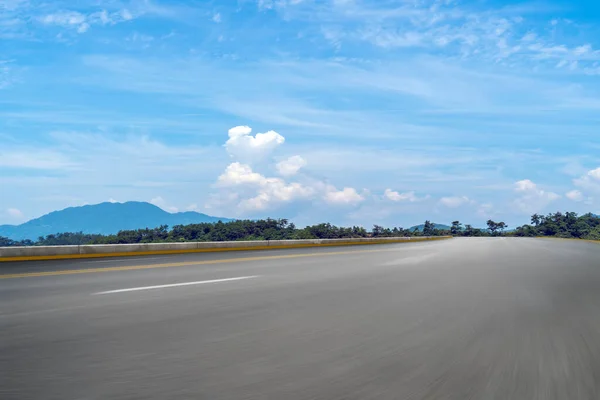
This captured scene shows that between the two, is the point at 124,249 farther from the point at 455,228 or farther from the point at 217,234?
the point at 455,228

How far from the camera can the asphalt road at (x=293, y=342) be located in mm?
3518

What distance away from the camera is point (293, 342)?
4.76m

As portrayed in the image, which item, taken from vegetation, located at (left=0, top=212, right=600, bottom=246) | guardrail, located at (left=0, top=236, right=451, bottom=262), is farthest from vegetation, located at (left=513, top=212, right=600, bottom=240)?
guardrail, located at (left=0, top=236, right=451, bottom=262)

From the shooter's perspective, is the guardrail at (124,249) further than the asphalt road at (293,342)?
Yes

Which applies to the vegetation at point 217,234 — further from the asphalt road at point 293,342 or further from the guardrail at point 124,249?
the asphalt road at point 293,342

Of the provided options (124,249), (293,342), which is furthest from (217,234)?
(293,342)

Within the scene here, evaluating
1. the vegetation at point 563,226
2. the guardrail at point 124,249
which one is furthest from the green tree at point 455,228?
the guardrail at point 124,249

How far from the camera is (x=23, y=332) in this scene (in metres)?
5.04

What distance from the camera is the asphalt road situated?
352cm

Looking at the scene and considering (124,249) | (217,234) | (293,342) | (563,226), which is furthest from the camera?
(563,226)

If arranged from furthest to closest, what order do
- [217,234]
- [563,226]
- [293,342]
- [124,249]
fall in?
[563,226] → [217,234] → [124,249] → [293,342]

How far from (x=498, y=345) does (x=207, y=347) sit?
250cm

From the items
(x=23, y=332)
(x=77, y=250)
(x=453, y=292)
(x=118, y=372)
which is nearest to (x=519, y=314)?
(x=453, y=292)

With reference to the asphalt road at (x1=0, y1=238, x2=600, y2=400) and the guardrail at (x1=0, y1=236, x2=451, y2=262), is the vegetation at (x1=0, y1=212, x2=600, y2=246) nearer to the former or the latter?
the guardrail at (x1=0, y1=236, x2=451, y2=262)
